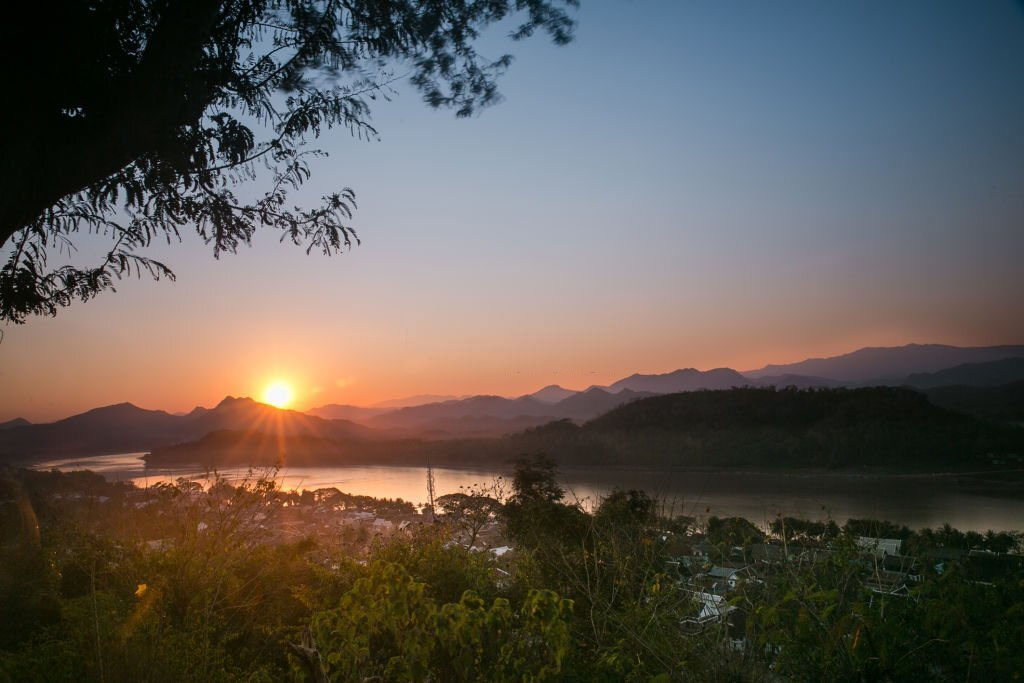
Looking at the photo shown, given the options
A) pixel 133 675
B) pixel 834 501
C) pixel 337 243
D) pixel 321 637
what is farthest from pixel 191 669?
pixel 834 501

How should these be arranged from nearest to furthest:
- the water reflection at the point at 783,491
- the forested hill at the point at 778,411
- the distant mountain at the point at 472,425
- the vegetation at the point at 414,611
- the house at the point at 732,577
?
the vegetation at the point at 414,611 → the house at the point at 732,577 → the water reflection at the point at 783,491 → the distant mountain at the point at 472,425 → the forested hill at the point at 778,411

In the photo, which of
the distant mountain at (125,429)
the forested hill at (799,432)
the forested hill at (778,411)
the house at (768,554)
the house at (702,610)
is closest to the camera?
the house at (702,610)

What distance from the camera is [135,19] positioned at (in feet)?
6.52

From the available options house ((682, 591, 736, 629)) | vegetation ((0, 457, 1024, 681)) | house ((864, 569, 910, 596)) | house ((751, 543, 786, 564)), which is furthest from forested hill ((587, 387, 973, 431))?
house ((682, 591, 736, 629))

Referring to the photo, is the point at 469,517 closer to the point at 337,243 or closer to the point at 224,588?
the point at 224,588

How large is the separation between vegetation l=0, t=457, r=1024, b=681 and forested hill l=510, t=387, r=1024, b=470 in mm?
18041

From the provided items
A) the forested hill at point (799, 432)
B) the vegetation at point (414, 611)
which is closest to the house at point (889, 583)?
the vegetation at point (414, 611)

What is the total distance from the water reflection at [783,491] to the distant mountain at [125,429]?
139 inches

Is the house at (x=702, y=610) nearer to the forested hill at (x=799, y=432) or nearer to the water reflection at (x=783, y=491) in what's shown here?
the water reflection at (x=783, y=491)

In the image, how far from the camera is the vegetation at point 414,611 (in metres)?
1.83

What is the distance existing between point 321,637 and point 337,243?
1.45m

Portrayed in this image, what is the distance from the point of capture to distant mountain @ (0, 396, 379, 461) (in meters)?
5.98

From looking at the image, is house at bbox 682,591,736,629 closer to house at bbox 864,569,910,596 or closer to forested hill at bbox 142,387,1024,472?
house at bbox 864,569,910,596

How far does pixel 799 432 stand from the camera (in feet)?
98.5
